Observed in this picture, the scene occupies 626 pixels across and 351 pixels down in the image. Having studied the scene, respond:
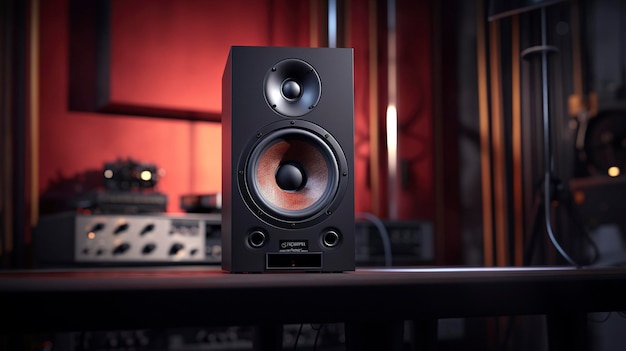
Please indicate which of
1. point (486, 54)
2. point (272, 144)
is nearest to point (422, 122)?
point (486, 54)

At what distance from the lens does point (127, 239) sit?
6.51 ft

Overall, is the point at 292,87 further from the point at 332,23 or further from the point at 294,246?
the point at 332,23

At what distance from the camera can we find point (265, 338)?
3.47 feet

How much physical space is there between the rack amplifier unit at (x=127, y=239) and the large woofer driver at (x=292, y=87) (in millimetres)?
1209

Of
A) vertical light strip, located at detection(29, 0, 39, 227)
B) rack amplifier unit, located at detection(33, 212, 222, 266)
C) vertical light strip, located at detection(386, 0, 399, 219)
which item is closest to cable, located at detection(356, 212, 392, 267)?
rack amplifier unit, located at detection(33, 212, 222, 266)

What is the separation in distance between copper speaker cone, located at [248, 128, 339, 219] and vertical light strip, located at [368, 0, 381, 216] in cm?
215

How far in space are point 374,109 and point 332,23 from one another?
1.32 feet

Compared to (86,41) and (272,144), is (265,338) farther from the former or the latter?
(86,41)

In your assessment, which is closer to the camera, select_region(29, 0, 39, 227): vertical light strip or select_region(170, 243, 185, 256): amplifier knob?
select_region(170, 243, 185, 256): amplifier knob

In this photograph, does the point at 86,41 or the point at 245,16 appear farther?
the point at 245,16

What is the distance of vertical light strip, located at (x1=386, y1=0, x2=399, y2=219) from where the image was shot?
3068 millimetres

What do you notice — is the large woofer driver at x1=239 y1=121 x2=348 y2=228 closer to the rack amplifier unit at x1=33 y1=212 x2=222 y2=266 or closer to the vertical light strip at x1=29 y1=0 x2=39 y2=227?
the rack amplifier unit at x1=33 y1=212 x2=222 y2=266

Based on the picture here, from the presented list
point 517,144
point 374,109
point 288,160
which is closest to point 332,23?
point 374,109

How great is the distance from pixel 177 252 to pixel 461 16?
1818 mm
